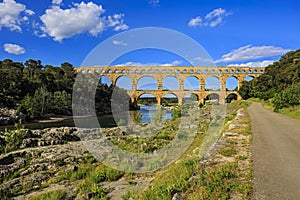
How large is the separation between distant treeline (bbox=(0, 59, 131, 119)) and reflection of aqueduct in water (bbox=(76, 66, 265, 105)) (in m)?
12.6

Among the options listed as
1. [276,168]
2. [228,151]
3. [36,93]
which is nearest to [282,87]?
[228,151]

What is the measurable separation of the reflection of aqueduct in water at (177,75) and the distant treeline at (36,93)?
41.4 feet

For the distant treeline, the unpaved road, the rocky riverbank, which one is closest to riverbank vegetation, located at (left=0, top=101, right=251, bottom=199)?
the unpaved road

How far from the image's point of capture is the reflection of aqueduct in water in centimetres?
7319

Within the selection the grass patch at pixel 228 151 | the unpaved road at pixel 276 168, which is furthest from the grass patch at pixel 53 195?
the unpaved road at pixel 276 168

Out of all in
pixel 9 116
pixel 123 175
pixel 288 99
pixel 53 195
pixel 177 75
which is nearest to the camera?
pixel 53 195

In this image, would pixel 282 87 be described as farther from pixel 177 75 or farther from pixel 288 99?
pixel 177 75

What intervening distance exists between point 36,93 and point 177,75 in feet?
150

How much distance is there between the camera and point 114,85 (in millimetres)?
76812

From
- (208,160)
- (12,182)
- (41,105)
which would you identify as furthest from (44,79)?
(208,160)

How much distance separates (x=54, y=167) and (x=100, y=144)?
3.67 metres

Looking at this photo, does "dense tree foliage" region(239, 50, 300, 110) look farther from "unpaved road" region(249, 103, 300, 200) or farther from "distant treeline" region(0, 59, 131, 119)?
"distant treeline" region(0, 59, 131, 119)

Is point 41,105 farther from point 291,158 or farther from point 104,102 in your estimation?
point 291,158

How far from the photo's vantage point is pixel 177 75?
249ft
